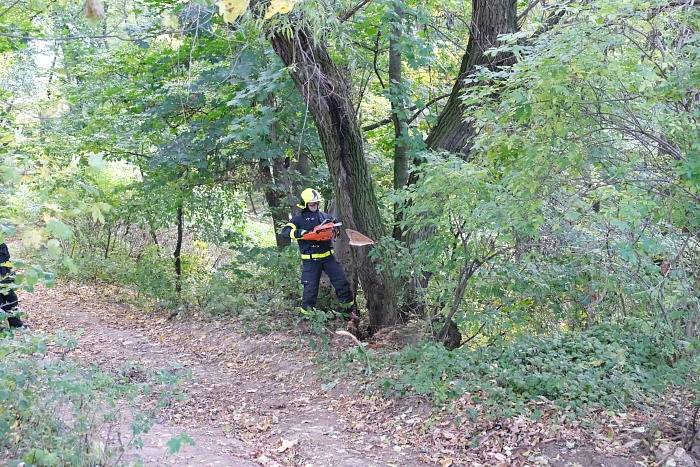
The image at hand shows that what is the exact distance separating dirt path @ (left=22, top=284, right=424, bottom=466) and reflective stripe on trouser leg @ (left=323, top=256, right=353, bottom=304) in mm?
1026

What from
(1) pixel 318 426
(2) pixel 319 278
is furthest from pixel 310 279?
(1) pixel 318 426

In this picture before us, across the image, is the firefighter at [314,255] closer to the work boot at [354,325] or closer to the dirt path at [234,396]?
the work boot at [354,325]

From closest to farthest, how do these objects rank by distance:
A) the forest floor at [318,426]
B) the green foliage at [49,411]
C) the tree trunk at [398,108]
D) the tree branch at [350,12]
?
the green foliage at [49,411] < the forest floor at [318,426] < the tree trunk at [398,108] < the tree branch at [350,12]

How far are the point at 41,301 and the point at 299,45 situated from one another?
8.45 meters

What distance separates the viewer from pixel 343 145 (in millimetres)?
8195

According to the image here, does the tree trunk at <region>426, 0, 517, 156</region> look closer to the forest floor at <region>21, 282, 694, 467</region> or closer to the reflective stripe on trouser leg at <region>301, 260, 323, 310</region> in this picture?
the reflective stripe on trouser leg at <region>301, 260, 323, 310</region>

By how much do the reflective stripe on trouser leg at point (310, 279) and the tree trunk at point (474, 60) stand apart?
7.65 feet

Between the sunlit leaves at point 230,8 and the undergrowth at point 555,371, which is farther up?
the sunlit leaves at point 230,8

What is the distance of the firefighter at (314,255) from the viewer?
8.87 m

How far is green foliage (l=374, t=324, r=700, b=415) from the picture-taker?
5703mm

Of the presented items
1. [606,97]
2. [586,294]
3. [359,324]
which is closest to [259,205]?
[359,324]

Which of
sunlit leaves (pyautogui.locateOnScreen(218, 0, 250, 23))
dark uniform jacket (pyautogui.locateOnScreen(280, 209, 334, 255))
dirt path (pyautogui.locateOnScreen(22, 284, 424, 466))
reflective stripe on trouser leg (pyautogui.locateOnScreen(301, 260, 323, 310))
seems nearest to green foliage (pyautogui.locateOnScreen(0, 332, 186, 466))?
dirt path (pyautogui.locateOnScreen(22, 284, 424, 466))

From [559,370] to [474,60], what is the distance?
13.2ft

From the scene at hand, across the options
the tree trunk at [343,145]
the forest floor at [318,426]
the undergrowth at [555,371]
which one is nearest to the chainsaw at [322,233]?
the tree trunk at [343,145]
